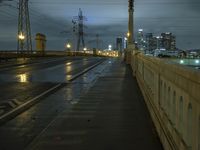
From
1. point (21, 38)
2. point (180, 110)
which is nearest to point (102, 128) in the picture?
point (180, 110)

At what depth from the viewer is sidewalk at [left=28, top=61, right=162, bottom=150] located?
860cm

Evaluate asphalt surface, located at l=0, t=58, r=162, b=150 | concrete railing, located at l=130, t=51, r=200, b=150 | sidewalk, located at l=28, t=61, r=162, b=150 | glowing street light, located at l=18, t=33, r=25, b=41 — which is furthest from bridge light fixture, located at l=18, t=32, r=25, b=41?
concrete railing, located at l=130, t=51, r=200, b=150

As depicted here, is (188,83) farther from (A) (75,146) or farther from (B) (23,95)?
(B) (23,95)

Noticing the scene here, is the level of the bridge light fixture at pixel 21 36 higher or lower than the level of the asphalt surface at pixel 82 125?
higher

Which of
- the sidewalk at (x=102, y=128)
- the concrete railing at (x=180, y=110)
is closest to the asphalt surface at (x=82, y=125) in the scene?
the sidewalk at (x=102, y=128)

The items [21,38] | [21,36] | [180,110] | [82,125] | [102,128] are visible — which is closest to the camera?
[180,110]

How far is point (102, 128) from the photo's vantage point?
10.3 metres

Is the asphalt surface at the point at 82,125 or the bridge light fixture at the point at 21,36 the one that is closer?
the asphalt surface at the point at 82,125

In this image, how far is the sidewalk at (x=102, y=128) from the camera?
28.2 feet

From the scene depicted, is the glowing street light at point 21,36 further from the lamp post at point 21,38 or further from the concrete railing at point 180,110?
the concrete railing at point 180,110

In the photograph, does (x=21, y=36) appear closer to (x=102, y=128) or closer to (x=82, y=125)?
(x=82, y=125)

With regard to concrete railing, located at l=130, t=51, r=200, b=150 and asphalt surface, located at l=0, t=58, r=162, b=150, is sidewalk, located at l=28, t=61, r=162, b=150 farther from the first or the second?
concrete railing, located at l=130, t=51, r=200, b=150

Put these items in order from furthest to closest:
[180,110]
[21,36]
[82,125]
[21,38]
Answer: [21,38] < [21,36] < [82,125] < [180,110]

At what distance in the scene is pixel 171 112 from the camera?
24.8 feet
